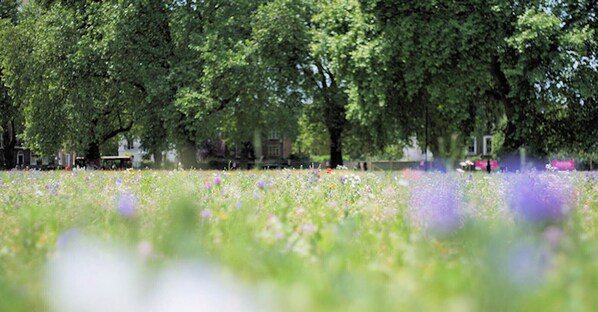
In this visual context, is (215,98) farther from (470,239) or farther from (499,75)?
(470,239)

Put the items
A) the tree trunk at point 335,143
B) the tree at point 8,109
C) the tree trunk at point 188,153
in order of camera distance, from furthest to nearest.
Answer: the tree at point 8,109 → the tree trunk at point 335,143 → the tree trunk at point 188,153

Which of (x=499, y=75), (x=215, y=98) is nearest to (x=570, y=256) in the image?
(x=499, y=75)

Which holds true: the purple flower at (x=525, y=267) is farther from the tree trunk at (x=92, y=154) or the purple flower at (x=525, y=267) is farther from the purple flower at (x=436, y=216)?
the tree trunk at (x=92, y=154)

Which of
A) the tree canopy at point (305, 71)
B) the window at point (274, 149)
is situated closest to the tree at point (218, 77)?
the tree canopy at point (305, 71)

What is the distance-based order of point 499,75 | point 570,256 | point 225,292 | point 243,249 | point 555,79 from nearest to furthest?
point 225,292 → point 570,256 → point 243,249 → point 555,79 → point 499,75

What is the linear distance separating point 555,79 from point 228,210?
19.5 m

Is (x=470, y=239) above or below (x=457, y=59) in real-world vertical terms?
below

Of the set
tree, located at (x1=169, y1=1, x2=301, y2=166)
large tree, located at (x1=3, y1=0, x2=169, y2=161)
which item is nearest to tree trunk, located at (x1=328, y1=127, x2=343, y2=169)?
tree, located at (x1=169, y1=1, x2=301, y2=166)

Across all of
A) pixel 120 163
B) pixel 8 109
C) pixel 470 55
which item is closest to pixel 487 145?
pixel 120 163

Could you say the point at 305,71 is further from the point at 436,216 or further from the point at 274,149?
the point at 274,149

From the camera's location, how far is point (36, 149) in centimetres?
2984

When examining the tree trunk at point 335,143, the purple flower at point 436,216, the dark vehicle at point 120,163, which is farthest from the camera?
the tree trunk at point 335,143

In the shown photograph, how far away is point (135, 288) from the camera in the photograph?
6.56 ft

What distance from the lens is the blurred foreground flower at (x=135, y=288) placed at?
70.1 inches
